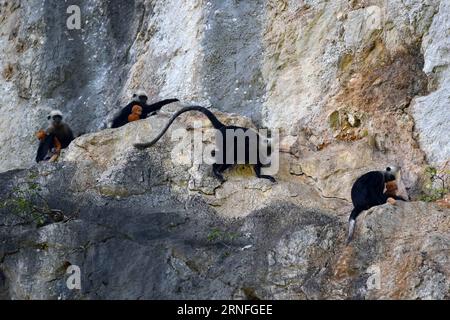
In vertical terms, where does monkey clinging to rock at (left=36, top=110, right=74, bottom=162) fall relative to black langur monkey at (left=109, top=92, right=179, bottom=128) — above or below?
below

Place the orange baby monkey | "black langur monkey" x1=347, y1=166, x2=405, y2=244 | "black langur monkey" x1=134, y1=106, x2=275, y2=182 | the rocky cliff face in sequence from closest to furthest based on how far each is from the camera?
the rocky cliff face < "black langur monkey" x1=347, y1=166, x2=405, y2=244 < "black langur monkey" x1=134, y1=106, x2=275, y2=182 < the orange baby monkey

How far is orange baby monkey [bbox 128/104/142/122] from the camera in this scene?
1262cm

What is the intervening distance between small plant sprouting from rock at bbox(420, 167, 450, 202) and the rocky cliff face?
161 millimetres

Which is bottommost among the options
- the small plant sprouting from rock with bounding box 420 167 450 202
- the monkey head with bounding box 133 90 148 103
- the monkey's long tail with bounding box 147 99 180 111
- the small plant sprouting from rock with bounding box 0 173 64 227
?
the small plant sprouting from rock with bounding box 0 173 64 227

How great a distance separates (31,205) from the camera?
1075 cm

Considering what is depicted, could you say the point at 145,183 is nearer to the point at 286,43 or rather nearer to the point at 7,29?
the point at 286,43

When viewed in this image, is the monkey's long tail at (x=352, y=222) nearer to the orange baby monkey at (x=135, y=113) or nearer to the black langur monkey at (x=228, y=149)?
the black langur monkey at (x=228, y=149)

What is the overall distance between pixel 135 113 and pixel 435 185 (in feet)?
13.4

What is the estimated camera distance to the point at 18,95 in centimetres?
1483

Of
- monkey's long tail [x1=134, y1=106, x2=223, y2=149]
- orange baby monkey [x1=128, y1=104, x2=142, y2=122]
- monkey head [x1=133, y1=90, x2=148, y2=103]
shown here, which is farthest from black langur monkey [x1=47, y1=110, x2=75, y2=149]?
monkey's long tail [x1=134, y1=106, x2=223, y2=149]

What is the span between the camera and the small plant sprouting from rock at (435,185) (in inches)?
423

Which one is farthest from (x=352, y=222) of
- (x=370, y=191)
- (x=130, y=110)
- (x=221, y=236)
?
(x=130, y=110)

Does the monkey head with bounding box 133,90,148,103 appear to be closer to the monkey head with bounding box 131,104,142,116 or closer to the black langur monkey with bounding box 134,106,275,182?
the monkey head with bounding box 131,104,142,116

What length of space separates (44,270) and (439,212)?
165 inches
